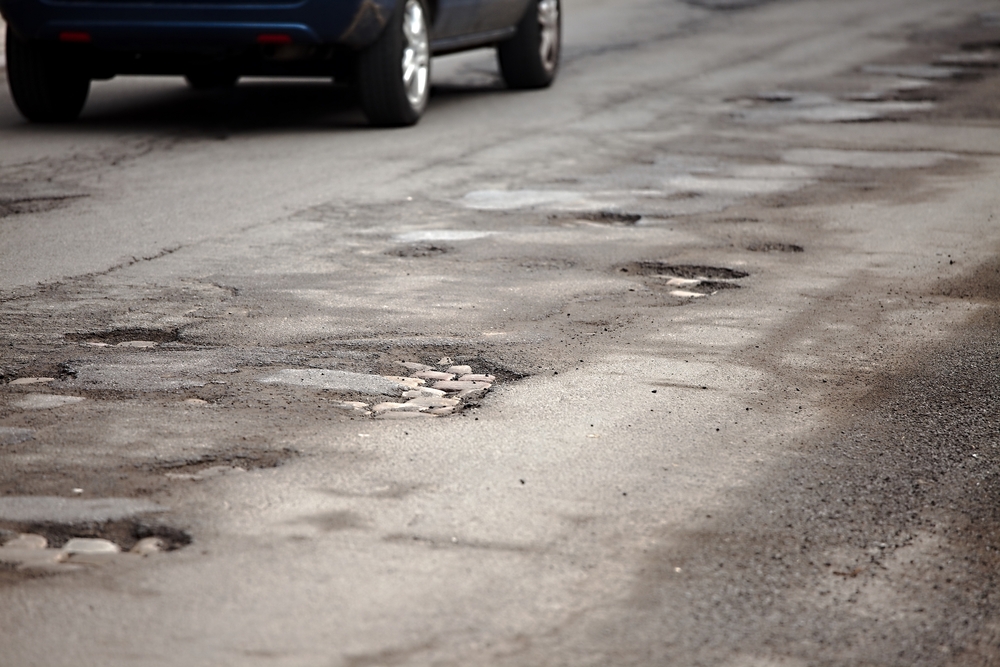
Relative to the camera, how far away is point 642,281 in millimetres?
5871

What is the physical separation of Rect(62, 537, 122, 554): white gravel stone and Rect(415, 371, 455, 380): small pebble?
1.46 m

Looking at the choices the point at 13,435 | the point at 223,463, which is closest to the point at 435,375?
the point at 223,463

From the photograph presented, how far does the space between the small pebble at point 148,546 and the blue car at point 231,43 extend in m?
6.16

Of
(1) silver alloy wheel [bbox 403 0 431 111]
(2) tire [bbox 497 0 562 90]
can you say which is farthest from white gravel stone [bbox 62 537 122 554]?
(2) tire [bbox 497 0 562 90]

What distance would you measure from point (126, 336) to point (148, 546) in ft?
6.03

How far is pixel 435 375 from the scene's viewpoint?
4.51 meters

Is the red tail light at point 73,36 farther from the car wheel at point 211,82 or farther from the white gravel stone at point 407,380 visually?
the white gravel stone at point 407,380

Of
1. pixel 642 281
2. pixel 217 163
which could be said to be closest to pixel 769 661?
pixel 642 281

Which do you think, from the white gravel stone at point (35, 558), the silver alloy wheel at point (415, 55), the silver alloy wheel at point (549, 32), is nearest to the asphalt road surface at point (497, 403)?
the white gravel stone at point (35, 558)

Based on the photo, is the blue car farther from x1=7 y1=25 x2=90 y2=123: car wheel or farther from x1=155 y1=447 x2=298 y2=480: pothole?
x1=155 y1=447 x2=298 y2=480: pothole

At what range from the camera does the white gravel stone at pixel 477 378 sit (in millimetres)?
4477

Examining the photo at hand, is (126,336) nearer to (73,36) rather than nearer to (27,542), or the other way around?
(27,542)

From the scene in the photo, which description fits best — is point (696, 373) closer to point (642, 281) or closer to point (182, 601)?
point (642, 281)

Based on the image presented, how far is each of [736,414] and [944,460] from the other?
0.63m
